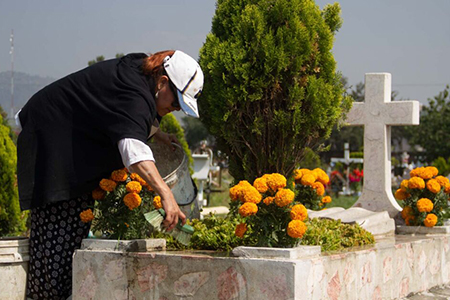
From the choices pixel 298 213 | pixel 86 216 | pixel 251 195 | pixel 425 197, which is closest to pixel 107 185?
pixel 86 216

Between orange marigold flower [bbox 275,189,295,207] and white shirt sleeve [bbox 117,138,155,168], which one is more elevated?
white shirt sleeve [bbox 117,138,155,168]

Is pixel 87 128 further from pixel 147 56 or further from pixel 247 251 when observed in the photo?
pixel 247 251

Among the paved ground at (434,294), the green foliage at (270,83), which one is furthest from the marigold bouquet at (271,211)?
the paved ground at (434,294)

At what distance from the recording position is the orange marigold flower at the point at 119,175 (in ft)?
12.2

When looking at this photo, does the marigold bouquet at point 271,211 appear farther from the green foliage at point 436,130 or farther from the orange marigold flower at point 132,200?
the green foliage at point 436,130

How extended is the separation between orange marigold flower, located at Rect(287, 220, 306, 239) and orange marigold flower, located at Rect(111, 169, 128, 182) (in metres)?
1.04

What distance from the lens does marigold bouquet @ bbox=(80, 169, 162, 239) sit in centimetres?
369

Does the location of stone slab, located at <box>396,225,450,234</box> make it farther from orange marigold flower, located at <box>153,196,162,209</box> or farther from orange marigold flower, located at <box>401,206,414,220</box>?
orange marigold flower, located at <box>153,196,162,209</box>

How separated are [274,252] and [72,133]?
137 cm

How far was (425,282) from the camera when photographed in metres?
5.12

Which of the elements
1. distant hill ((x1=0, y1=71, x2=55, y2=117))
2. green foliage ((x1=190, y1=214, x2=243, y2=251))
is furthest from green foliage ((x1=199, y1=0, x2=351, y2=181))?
distant hill ((x1=0, y1=71, x2=55, y2=117))

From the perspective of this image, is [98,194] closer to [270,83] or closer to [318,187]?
[270,83]

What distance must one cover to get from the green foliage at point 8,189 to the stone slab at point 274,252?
4217mm

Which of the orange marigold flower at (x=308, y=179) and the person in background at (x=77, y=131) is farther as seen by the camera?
the orange marigold flower at (x=308, y=179)
